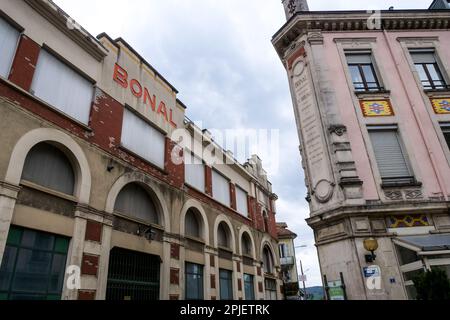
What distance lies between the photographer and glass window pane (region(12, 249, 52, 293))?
775 cm

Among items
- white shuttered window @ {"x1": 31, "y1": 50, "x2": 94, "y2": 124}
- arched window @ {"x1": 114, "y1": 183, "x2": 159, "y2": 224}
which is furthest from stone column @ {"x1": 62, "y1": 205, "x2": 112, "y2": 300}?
white shuttered window @ {"x1": 31, "y1": 50, "x2": 94, "y2": 124}

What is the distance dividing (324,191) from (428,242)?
10.5 ft

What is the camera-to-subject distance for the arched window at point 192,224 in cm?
1545

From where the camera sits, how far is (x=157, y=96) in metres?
15.3

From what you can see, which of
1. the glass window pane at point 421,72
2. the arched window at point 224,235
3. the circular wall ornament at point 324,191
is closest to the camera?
the circular wall ornament at point 324,191

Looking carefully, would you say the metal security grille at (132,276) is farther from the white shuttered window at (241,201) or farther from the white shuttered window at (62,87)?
the white shuttered window at (241,201)

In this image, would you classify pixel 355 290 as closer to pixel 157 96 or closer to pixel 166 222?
pixel 166 222

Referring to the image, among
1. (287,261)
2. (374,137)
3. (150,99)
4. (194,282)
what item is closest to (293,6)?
(374,137)

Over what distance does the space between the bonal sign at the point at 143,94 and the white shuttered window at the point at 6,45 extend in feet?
13.3

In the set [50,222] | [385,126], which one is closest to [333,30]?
[385,126]

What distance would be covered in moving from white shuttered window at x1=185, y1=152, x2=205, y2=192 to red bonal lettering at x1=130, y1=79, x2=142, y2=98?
14.6ft

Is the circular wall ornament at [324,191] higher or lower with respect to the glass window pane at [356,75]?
lower

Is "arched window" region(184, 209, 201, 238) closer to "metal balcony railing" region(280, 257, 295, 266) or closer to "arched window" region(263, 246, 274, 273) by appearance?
"arched window" region(263, 246, 274, 273)

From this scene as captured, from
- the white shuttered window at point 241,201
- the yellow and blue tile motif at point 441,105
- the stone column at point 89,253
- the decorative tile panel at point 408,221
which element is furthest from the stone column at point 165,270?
the yellow and blue tile motif at point 441,105
